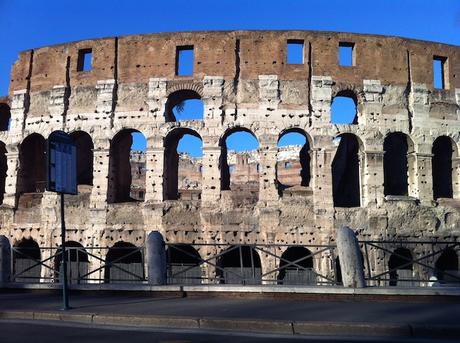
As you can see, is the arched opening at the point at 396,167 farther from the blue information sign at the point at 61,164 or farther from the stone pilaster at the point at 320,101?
the blue information sign at the point at 61,164

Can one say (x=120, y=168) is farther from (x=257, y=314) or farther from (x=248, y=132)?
(x=257, y=314)

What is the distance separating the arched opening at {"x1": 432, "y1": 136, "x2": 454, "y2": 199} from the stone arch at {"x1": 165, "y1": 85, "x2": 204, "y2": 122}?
30.9ft

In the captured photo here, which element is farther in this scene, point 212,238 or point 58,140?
point 212,238

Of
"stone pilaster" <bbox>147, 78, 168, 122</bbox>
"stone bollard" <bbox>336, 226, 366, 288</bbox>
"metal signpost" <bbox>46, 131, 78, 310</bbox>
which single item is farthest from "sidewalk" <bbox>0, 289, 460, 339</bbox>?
"stone pilaster" <bbox>147, 78, 168, 122</bbox>

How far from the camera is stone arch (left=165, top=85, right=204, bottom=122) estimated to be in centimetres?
1734

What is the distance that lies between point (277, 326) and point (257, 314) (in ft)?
2.24

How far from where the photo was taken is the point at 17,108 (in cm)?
1873

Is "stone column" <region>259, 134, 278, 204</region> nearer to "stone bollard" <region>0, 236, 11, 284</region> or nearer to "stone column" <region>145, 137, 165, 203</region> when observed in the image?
"stone column" <region>145, 137, 165, 203</region>

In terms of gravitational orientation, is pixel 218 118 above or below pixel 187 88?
below

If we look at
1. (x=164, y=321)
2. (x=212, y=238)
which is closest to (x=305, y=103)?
(x=212, y=238)

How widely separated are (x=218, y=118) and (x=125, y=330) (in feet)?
38.6

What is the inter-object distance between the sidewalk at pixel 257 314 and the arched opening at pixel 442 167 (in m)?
11.9

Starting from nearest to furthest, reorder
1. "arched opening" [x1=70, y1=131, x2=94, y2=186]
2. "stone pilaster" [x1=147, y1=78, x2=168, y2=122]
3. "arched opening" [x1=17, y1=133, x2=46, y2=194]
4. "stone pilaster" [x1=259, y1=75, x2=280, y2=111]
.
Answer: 1. "stone pilaster" [x1=259, y1=75, x2=280, y2=111]
2. "stone pilaster" [x1=147, y1=78, x2=168, y2=122]
3. "arched opening" [x1=17, y1=133, x2=46, y2=194]
4. "arched opening" [x1=70, y1=131, x2=94, y2=186]

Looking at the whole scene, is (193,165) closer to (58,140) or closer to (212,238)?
(212,238)
